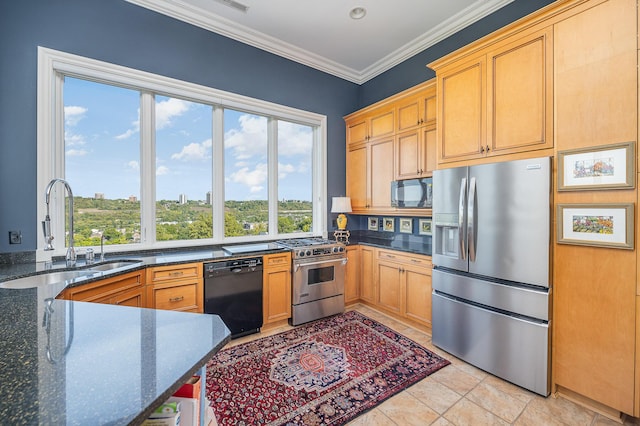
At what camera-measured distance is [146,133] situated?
9.61 feet

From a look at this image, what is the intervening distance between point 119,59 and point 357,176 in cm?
304

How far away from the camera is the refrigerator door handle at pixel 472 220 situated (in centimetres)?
232

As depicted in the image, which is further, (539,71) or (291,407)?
(539,71)

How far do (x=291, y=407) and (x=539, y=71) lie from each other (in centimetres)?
300

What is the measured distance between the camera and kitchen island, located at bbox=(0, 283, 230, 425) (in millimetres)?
587

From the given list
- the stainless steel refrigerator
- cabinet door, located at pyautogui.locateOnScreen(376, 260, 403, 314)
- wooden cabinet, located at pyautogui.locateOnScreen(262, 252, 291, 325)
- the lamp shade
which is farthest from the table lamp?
the stainless steel refrigerator

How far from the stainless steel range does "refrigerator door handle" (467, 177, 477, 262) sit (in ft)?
5.08

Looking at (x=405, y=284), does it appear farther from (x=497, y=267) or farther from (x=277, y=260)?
(x=277, y=260)

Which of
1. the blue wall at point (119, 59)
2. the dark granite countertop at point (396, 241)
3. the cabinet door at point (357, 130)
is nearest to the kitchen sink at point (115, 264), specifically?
the blue wall at point (119, 59)

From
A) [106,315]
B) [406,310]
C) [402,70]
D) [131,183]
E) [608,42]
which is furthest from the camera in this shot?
[402,70]

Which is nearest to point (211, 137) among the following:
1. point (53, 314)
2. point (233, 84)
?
point (233, 84)

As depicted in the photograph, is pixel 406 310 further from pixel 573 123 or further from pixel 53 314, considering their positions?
pixel 53 314

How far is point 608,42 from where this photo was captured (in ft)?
5.82

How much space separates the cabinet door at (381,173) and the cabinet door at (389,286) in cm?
78
